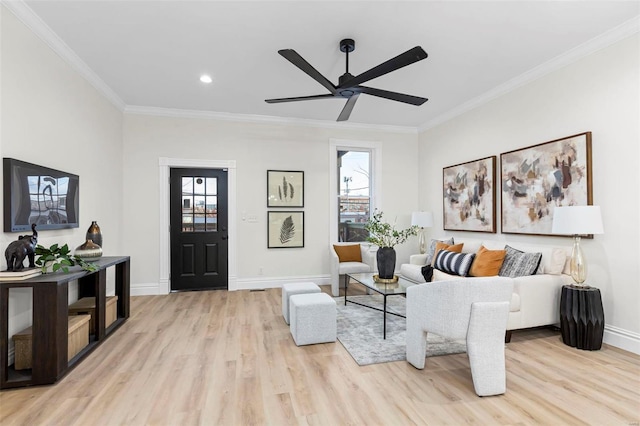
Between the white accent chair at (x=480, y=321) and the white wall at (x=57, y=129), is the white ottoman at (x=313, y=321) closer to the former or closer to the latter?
the white accent chair at (x=480, y=321)

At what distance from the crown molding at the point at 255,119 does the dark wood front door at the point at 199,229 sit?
87 centimetres

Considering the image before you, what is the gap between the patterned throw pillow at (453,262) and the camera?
4039 mm

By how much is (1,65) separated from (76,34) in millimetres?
772

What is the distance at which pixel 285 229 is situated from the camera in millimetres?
5590

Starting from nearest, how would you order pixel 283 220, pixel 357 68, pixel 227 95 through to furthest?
pixel 357 68
pixel 227 95
pixel 283 220

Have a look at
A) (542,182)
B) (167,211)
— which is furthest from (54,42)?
(542,182)

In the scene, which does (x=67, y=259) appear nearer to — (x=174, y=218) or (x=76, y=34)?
(x=76, y=34)

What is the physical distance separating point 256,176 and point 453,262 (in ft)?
10.9

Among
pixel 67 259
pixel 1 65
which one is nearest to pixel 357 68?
pixel 1 65

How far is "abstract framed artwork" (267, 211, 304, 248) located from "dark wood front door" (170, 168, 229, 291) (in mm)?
748

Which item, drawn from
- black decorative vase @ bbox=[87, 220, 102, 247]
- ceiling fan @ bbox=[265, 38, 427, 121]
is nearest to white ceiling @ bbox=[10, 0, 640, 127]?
ceiling fan @ bbox=[265, 38, 427, 121]

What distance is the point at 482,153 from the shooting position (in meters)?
4.67

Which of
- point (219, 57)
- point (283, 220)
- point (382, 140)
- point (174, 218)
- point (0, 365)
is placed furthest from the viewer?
point (382, 140)

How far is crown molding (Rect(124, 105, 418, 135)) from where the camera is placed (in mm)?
5031
